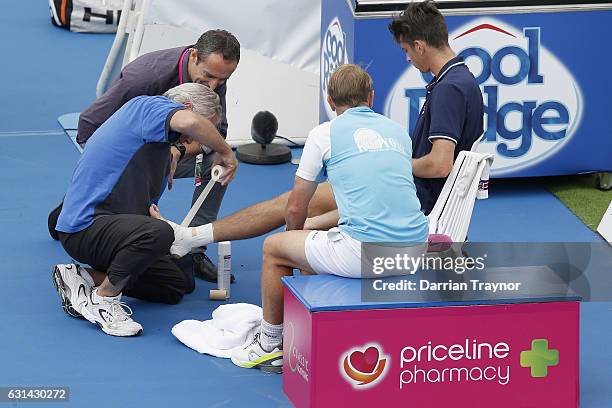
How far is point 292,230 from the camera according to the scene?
5438 millimetres

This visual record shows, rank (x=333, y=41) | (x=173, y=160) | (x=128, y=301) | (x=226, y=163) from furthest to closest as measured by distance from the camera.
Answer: (x=333, y=41) → (x=173, y=160) → (x=128, y=301) → (x=226, y=163)

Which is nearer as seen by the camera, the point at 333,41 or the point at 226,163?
the point at 226,163

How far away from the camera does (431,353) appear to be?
496 cm

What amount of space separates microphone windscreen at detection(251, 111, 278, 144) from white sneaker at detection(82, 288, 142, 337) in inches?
127

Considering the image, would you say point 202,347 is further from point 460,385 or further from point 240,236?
point 460,385

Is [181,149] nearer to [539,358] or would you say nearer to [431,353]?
[431,353]

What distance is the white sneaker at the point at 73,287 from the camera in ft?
19.8

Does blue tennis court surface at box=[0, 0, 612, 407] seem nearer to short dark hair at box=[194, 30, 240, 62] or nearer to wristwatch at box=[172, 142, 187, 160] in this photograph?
wristwatch at box=[172, 142, 187, 160]

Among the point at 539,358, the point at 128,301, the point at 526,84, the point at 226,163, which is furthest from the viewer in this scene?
the point at 526,84

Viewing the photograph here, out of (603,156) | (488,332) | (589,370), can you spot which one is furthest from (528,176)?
(488,332)

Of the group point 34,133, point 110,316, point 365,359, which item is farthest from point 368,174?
point 34,133

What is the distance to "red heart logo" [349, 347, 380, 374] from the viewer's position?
4906 mm

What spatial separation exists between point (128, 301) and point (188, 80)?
123 centimetres

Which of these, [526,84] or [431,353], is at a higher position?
[526,84]
